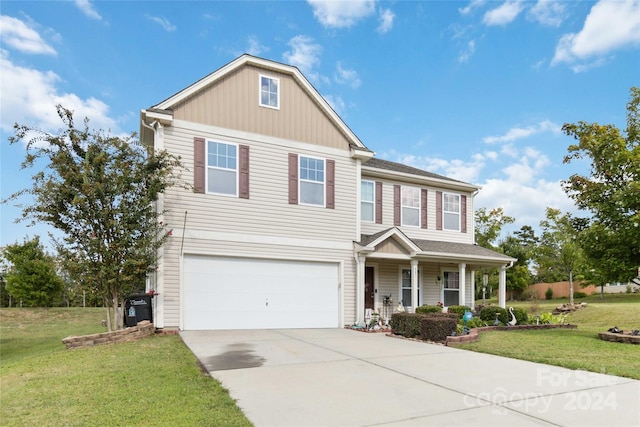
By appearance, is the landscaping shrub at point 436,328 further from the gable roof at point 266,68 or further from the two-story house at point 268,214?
the gable roof at point 266,68

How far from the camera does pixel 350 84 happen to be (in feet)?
59.3

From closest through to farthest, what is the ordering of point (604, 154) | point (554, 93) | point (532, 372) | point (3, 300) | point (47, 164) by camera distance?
point (532, 372), point (47, 164), point (604, 154), point (554, 93), point (3, 300)

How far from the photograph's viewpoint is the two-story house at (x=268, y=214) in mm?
12391

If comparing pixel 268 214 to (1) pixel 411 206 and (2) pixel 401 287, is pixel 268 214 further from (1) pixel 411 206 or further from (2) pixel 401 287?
(1) pixel 411 206

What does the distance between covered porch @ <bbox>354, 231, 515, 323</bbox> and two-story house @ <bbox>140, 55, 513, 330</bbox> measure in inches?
2.2

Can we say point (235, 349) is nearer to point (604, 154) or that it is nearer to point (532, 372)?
point (532, 372)

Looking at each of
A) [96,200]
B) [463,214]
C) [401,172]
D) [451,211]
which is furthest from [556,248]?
[96,200]

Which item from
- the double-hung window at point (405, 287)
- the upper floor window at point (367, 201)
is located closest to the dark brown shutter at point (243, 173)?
the upper floor window at point (367, 201)

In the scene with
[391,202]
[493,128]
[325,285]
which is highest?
[493,128]

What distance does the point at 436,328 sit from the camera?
1082cm

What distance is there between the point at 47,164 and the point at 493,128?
16.5m

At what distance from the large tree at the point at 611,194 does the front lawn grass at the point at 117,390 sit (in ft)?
33.3

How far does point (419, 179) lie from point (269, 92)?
23.2ft

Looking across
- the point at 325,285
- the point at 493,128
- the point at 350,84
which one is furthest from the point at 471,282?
the point at 350,84
